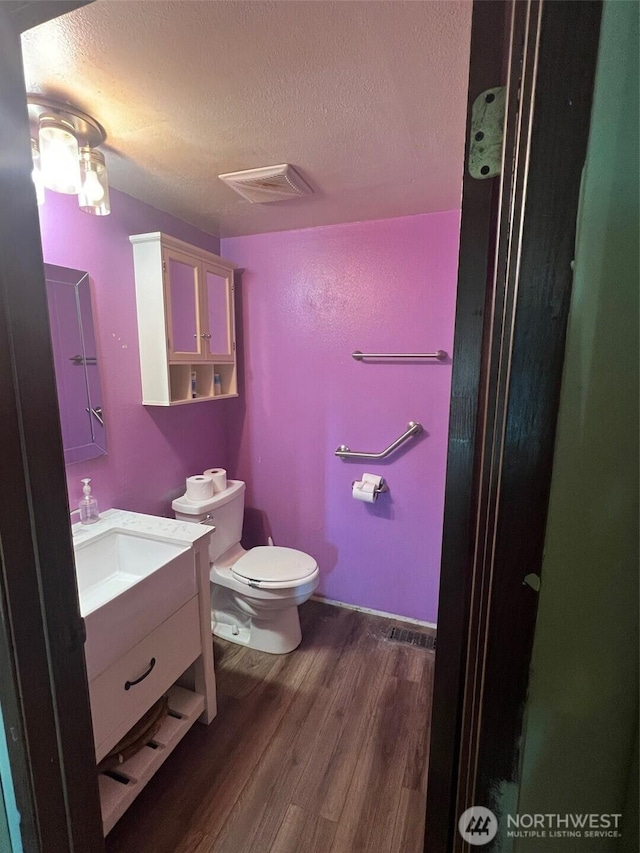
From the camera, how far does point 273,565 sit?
195 cm

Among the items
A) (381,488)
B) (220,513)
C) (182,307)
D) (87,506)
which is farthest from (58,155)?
(381,488)

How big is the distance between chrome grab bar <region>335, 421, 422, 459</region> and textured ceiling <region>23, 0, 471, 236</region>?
108 cm

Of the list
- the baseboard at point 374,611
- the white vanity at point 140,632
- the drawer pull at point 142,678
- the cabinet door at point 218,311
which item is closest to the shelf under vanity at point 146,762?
the white vanity at point 140,632

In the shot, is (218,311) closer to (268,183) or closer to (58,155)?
(268,183)

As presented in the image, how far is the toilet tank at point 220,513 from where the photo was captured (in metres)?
1.89

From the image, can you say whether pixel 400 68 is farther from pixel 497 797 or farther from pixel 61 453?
pixel 497 797

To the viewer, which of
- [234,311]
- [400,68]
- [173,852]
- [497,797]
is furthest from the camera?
[234,311]

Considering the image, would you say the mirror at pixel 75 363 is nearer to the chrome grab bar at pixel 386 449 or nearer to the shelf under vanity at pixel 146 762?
the shelf under vanity at pixel 146 762

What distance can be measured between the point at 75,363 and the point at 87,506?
56 cm

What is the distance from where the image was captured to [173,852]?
45.4 inches

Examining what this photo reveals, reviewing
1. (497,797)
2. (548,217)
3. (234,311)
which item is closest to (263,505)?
(234,311)

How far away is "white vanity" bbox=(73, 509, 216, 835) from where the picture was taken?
1.10 metres

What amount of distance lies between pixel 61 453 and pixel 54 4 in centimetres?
72

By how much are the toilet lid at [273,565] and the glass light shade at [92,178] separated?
62.9 inches
